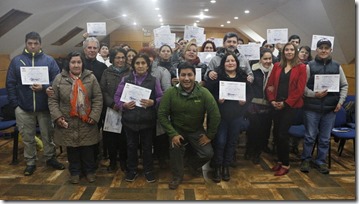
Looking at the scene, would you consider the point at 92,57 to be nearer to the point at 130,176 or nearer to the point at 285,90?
the point at 130,176

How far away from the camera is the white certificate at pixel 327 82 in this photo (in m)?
2.97

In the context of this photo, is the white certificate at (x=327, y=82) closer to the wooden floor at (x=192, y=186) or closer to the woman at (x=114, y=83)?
the wooden floor at (x=192, y=186)

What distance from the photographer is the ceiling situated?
5785 millimetres

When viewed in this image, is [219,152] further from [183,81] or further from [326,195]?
[326,195]

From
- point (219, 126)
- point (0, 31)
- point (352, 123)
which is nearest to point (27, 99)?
point (219, 126)

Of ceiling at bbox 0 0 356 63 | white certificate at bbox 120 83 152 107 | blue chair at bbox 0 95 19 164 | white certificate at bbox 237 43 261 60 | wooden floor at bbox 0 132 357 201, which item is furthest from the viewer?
ceiling at bbox 0 0 356 63

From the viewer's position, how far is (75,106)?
8.82 feet

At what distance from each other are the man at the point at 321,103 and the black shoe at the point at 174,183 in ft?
4.43

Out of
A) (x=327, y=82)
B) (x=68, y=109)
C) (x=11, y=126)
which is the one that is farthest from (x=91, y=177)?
(x=327, y=82)

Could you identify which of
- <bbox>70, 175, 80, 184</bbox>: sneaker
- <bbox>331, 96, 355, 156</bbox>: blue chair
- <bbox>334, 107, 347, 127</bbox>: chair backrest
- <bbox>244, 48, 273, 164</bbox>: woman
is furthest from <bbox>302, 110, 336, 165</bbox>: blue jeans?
<bbox>70, 175, 80, 184</bbox>: sneaker

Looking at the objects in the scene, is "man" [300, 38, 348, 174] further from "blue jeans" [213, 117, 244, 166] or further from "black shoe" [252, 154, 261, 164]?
"blue jeans" [213, 117, 244, 166]

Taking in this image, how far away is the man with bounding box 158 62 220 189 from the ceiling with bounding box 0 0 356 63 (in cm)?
377

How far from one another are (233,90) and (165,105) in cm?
65

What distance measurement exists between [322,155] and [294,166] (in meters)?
0.31
